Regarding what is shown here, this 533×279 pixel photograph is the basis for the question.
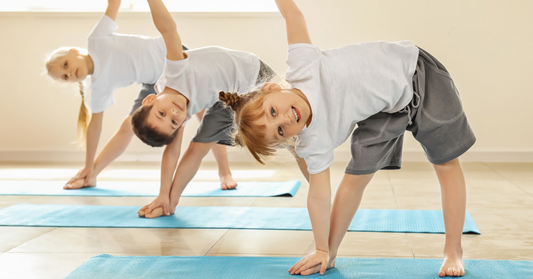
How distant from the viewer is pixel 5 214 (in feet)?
5.51

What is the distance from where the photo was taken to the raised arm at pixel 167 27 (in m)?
1.54

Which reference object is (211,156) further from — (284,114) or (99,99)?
(284,114)

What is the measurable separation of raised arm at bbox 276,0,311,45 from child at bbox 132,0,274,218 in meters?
0.56

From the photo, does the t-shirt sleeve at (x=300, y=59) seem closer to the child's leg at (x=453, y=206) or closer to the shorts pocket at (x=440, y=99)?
the shorts pocket at (x=440, y=99)

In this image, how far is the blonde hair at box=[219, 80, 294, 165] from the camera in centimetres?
103

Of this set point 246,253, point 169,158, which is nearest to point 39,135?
point 169,158

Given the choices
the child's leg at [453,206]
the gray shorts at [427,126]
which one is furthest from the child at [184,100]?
the child's leg at [453,206]

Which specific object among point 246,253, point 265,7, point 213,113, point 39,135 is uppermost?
point 265,7

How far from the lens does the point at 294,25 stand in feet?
3.64

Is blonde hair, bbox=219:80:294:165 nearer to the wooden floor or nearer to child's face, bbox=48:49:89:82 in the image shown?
the wooden floor

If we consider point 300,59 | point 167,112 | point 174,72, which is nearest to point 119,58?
point 174,72

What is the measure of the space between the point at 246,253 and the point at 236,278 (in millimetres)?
215

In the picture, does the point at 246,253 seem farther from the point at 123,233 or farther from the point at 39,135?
the point at 39,135

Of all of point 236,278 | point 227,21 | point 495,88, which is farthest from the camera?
point 227,21
